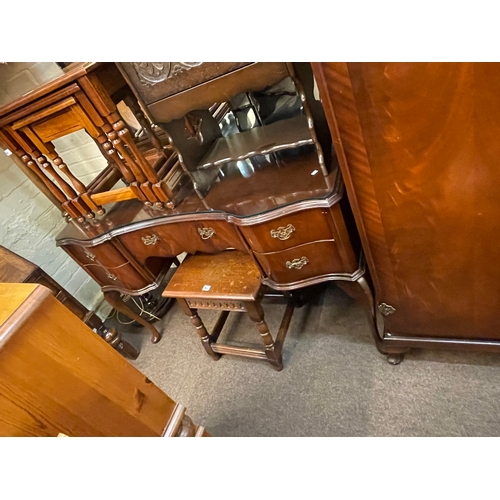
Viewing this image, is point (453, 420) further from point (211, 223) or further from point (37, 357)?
point (37, 357)

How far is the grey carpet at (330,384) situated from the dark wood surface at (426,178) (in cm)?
23

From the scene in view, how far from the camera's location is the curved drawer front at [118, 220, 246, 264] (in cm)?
123

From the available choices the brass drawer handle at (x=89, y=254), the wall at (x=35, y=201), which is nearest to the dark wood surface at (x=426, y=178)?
the brass drawer handle at (x=89, y=254)

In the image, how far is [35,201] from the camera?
1.85 meters

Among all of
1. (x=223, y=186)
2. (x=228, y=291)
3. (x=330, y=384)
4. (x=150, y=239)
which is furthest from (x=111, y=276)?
(x=330, y=384)

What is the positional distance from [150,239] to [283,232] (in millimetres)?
537

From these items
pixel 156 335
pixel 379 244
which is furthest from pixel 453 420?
pixel 156 335

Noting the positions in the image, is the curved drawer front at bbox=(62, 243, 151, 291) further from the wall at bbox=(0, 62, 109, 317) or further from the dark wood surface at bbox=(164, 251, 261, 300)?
the wall at bbox=(0, 62, 109, 317)

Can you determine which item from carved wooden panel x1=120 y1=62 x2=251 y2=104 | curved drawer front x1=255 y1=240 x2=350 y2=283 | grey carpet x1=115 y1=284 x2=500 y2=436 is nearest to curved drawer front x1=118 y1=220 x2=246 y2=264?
curved drawer front x1=255 y1=240 x2=350 y2=283

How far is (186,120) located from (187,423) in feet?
2.84

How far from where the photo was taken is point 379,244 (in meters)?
0.98

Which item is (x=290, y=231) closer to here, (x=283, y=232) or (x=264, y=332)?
(x=283, y=232)

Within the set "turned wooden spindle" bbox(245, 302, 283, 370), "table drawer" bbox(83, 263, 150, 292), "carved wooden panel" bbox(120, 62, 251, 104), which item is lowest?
"turned wooden spindle" bbox(245, 302, 283, 370)

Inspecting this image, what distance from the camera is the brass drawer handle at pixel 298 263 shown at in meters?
1.18
